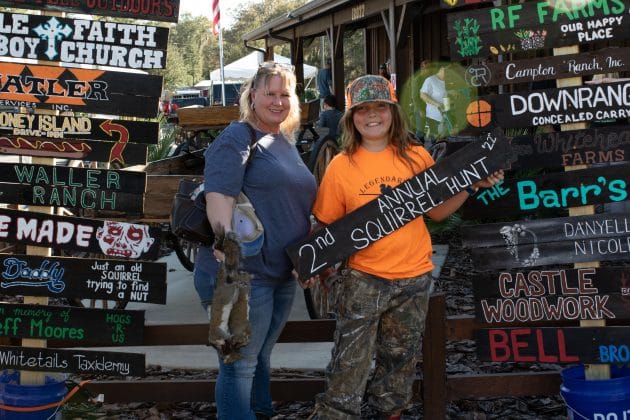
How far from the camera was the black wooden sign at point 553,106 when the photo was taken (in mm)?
3660

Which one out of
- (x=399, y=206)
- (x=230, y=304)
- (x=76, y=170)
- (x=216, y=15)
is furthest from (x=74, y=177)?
(x=216, y=15)

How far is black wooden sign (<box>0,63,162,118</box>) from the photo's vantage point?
3.80 m

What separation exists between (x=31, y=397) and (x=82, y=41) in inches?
65.3

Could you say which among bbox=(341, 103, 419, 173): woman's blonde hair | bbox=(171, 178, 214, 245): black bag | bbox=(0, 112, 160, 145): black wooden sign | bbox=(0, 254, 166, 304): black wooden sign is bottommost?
bbox=(0, 254, 166, 304): black wooden sign

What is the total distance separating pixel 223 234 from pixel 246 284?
22 cm

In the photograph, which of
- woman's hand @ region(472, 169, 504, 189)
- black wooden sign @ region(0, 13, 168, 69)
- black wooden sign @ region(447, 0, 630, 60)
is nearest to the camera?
woman's hand @ region(472, 169, 504, 189)

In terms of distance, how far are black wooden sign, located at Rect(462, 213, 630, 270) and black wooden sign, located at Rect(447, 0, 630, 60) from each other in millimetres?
785

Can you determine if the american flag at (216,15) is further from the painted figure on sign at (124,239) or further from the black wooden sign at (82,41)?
the painted figure on sign at (124,239)

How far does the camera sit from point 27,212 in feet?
12.8

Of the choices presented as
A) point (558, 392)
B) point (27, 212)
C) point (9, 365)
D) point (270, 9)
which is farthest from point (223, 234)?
point (270, 9)

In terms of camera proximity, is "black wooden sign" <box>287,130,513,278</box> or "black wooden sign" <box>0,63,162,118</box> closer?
"black wooden sign" <box>287,130,513,278</box>

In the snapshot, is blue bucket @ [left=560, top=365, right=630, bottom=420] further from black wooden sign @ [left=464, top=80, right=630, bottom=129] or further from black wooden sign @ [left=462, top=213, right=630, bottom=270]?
black wooden sign @ [left=464, top=80, right=630, bottom=129]

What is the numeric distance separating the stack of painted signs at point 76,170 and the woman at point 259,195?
1.93ft

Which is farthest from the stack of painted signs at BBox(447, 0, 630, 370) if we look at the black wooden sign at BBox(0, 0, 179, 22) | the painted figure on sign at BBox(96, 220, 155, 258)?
the painted figure on sign at BBox(96, 220, 155, 258)
